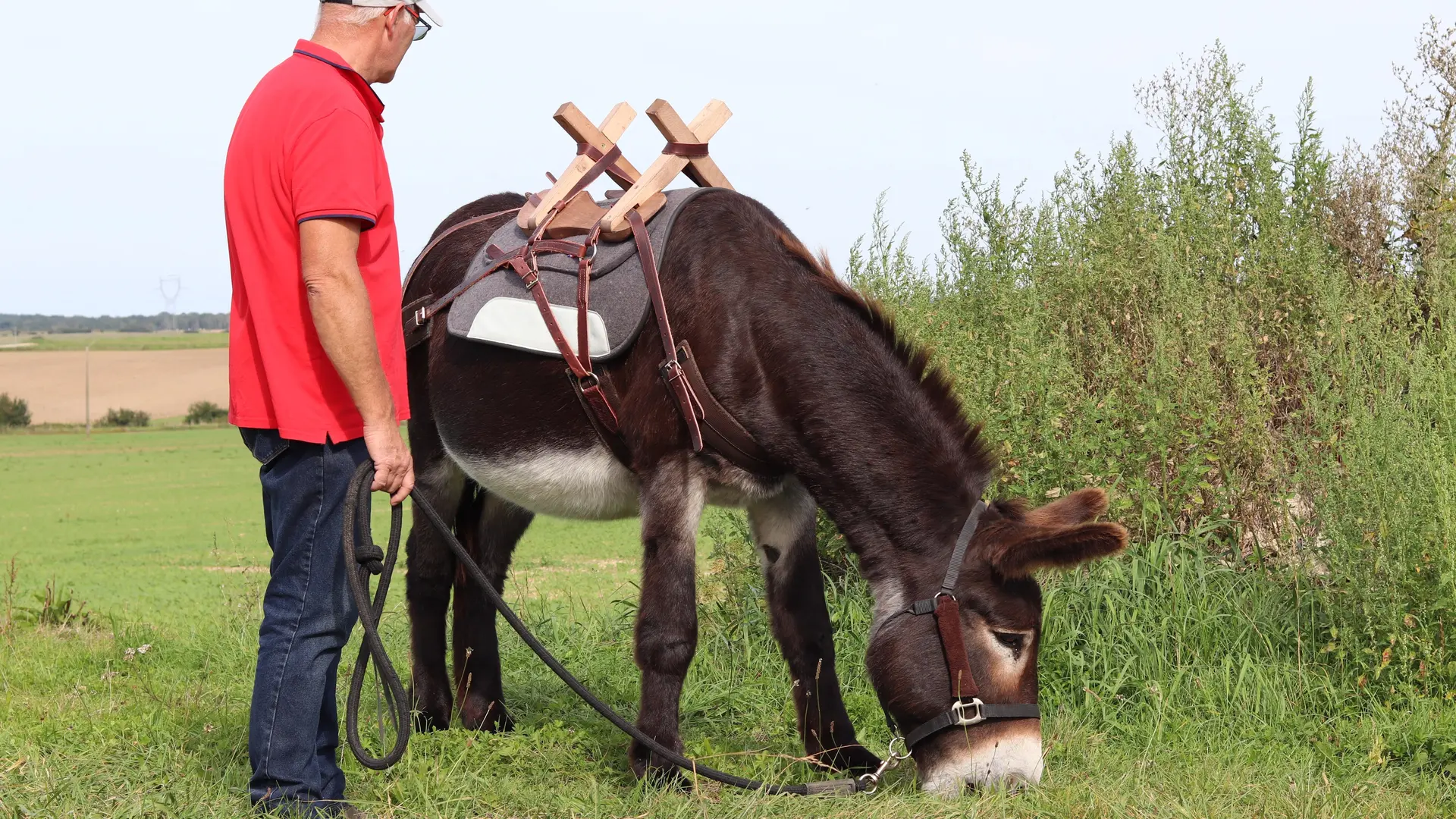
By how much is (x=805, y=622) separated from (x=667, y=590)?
0.68 m

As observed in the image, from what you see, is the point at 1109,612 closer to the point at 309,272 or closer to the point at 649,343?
the point at 649,343

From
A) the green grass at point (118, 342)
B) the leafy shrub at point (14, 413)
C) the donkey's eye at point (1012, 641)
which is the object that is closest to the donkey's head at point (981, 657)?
the donkey's eye at point (1012, 641)

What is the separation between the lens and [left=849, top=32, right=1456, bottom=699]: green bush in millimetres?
4648

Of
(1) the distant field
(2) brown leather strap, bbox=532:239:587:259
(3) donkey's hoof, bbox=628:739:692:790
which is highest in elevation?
(1) the distant field

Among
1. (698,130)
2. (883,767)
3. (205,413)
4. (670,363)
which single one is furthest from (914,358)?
(205,413)

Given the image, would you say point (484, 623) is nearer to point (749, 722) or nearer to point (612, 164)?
point (749, 722)

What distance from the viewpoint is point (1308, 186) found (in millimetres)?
6754

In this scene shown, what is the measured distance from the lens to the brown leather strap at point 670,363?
3650 millimetres

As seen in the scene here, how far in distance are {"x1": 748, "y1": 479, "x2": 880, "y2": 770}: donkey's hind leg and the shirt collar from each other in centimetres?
190

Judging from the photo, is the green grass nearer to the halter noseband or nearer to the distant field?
the distant field

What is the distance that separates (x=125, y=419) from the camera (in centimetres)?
4578

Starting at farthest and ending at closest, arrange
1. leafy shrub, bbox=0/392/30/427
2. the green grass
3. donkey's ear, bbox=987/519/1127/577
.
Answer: the green grass → leafy shrub, bbox=0/392/30/427 → donkey's ear, bbox=987/519/1127/577

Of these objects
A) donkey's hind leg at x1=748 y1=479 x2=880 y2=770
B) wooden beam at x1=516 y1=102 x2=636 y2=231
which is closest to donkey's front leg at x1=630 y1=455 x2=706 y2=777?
donkey's hind leg at x1=748 y1=479 x2=880 y2=770

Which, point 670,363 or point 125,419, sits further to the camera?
point 125,419
